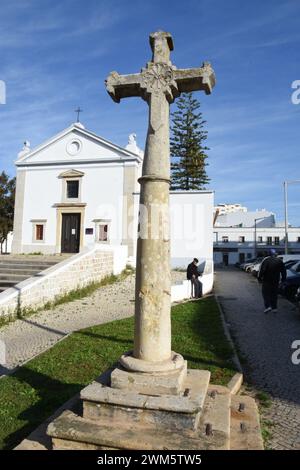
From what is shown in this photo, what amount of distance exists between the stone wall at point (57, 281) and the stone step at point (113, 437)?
684 centimetres

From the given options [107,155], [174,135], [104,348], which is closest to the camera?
[104,348]

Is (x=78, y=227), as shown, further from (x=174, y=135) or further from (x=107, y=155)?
(x=174, y=135)

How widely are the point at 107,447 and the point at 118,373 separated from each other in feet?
2.08

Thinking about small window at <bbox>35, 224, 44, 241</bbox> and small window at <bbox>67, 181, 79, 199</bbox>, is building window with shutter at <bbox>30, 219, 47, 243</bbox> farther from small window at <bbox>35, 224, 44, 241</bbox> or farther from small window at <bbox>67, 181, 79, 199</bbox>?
small window at <bbox>67, 181, 79, 199</bbox>

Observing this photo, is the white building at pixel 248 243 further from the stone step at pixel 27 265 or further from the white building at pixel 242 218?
the stone step at pixel 27 265

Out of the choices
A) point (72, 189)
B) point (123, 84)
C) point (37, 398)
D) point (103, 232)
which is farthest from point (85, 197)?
point (123, 84)

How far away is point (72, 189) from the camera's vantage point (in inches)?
1000

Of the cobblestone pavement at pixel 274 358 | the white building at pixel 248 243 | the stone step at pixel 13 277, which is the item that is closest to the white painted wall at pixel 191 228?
the cobblestone pavement at pixel 274 358

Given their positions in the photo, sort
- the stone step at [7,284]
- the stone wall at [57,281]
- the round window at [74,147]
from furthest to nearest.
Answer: the round window at [74,147]
the stone step at [7,284]
the stone wall at [57,281]

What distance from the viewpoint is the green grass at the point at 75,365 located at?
408 cm

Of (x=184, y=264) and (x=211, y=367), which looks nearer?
(x=211, y=367)

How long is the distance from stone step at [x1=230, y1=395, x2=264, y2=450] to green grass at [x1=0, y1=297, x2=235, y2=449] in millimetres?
702

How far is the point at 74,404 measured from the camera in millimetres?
3613

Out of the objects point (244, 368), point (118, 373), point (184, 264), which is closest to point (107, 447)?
point (118, 373)
